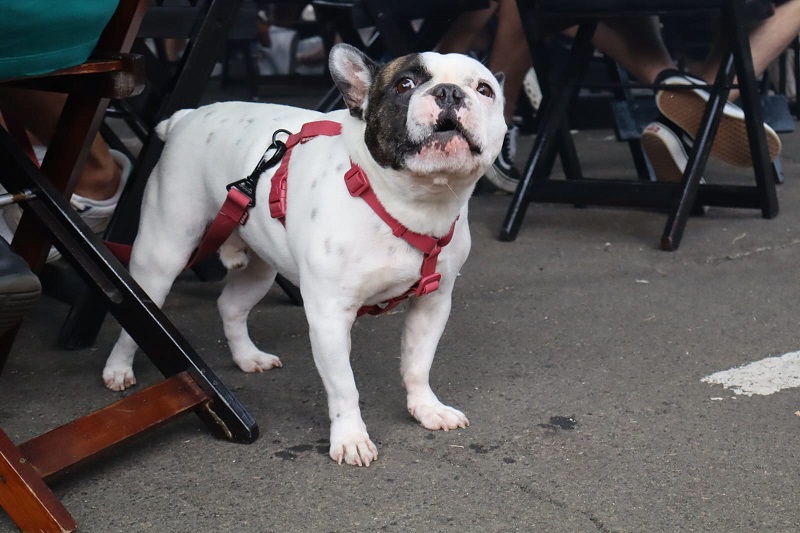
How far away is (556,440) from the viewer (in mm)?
2244

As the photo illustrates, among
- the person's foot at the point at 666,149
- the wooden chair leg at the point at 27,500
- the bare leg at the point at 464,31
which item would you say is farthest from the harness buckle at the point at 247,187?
the bare leg at the point at 464,31

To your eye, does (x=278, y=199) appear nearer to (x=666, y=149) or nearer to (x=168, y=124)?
(x=168, y=124)

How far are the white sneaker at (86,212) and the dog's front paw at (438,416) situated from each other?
1.18 m

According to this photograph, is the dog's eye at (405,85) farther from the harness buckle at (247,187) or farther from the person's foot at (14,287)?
the person's foot at (14,287)

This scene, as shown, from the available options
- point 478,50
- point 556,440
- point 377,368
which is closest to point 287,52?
point 478,50

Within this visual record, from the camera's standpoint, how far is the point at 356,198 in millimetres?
2105

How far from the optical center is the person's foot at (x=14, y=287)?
5.90ft

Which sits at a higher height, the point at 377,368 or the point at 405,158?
the point at 405,158

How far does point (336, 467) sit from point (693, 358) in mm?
1138

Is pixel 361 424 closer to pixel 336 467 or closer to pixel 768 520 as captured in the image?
pixel 336 467

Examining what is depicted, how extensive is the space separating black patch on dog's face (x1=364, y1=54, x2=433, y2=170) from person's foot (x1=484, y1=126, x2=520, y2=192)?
2567mm

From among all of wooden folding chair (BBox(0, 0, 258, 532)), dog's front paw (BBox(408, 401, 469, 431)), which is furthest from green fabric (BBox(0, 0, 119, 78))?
dog's front paw (BBox(408, 401, 469, 431))

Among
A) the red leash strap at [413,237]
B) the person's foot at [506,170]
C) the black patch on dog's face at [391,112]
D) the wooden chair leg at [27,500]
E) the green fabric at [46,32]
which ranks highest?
the green fabric at [46,32]

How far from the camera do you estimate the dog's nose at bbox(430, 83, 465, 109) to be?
194 centimetres
